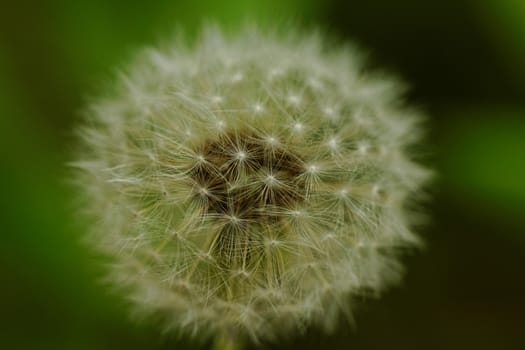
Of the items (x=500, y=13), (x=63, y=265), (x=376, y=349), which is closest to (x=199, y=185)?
(x=63, y=265)

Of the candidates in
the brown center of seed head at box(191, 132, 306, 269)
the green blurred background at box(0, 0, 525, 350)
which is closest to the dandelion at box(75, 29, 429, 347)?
the brown center of seed head at box(191, 132, 306, 269)

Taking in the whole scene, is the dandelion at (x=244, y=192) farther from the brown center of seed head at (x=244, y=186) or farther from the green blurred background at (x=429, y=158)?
the green blurred background at (x=429, y=158)

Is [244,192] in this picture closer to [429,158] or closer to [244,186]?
[244,186]

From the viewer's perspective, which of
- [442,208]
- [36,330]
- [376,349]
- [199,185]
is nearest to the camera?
[199,185]

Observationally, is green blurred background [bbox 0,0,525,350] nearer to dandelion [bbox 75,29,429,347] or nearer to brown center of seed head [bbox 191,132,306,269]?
dandelion [bbox 75,29,429,347]

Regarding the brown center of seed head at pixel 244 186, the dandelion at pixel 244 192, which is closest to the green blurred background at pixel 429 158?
the dandelion at pixel 244 192

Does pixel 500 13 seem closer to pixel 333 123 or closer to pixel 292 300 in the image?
pixel 333 123
